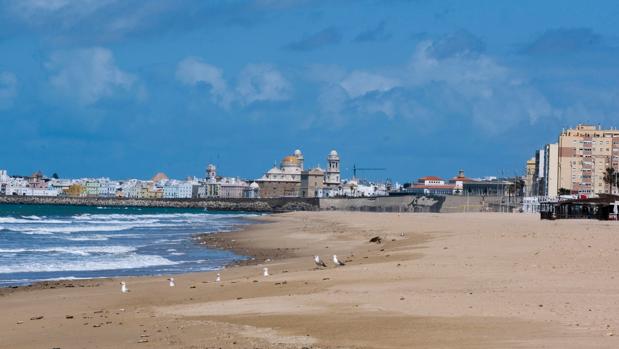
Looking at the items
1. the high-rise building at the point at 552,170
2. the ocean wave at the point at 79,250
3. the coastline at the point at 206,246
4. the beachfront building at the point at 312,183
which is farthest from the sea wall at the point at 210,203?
the ocean wave at the point at 79,250

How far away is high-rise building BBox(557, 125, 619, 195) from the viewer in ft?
386

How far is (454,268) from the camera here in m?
17.1

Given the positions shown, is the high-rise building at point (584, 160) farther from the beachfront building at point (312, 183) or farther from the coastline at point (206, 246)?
the coastline at point (206, 246)

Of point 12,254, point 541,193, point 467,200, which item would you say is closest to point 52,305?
point 12,254

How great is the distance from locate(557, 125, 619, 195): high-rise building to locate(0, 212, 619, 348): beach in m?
101

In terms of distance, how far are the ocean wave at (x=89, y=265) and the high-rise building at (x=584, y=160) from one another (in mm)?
95752

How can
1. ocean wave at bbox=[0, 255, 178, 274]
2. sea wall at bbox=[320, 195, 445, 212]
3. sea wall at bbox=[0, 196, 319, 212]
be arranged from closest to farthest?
ocean wave at bbox=[0, 255, 178, 274], sea wall at bbox=[320, 195, 445, 212], sea wall at bbox=[0, 196, 319, 212]

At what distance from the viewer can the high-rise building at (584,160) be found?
386 ft

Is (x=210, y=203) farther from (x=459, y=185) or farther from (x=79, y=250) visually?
(x=79, y=250)

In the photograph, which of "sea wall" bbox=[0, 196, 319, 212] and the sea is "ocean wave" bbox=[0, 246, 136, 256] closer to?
the sea

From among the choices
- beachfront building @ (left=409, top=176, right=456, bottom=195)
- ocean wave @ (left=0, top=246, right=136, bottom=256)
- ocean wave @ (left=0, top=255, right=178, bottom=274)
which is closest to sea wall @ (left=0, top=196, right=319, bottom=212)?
beachfront building @ (left=409, top=176, right=456, bottom=195)

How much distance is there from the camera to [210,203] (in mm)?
170625

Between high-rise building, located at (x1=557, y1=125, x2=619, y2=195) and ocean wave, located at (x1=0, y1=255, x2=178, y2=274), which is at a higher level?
high-rise building, located at (x1=557, y1=125, x2=619, y2=195)

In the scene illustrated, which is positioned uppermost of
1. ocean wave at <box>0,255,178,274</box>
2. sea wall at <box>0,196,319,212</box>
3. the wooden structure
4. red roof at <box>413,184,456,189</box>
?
red roof at <box>413,184,456,189</box>
